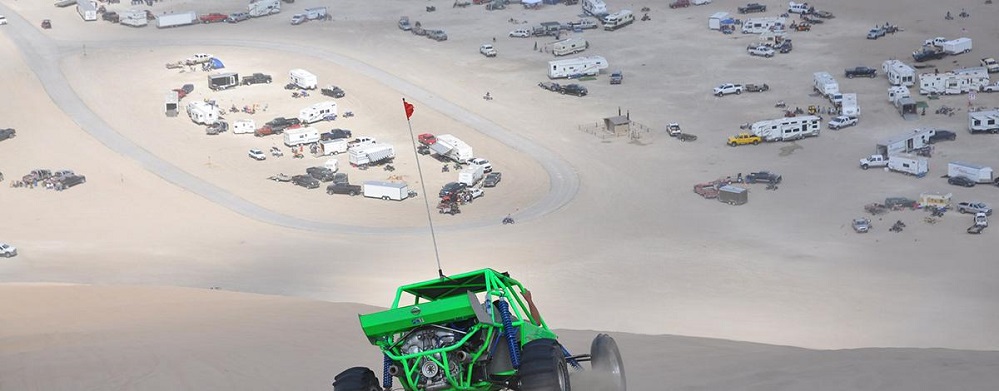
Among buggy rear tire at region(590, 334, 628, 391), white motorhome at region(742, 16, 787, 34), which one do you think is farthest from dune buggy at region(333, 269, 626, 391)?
white motorhome at region(742, 16, 787, 34)

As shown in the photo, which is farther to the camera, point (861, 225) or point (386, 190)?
point (386, 190)

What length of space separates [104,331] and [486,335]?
11.2 m

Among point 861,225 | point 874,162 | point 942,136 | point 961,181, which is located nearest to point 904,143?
point 874,162

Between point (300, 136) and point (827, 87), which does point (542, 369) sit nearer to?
point (300, 136)

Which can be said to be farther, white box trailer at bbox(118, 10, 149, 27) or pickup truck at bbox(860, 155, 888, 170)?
white box trailer at bbox(118, 10, 149, 27)

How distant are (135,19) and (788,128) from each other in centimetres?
3573

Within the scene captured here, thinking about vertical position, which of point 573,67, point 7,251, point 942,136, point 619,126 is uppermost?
point 7,251

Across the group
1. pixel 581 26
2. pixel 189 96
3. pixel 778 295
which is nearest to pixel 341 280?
pixel 778 295

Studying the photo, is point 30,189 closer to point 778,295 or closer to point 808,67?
point 778,295

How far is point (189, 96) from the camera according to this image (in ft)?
189

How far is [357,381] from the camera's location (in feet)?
40.7

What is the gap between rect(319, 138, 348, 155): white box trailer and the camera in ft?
166

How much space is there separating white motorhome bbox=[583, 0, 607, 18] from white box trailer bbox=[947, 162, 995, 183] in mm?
27388

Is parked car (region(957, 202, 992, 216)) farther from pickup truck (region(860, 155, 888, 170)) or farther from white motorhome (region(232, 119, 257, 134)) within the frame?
white motorhome (region(232, 119, 257, 134))
